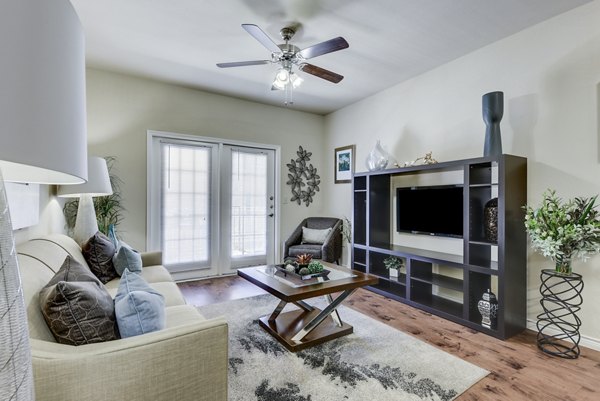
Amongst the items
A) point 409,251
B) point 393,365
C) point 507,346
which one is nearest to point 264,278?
point 393,365

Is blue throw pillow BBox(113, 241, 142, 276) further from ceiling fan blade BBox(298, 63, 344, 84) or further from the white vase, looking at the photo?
the white vase

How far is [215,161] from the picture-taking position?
4.47 meters

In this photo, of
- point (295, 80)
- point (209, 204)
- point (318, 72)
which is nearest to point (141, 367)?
point (295, 80)

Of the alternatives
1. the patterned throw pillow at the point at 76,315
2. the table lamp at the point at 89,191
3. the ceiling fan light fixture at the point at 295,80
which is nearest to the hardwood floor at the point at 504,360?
the table lamp at the point at 89,191

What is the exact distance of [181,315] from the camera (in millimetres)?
1866

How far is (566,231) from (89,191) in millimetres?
3852

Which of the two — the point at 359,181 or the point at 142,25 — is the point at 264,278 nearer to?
the point at 359,181

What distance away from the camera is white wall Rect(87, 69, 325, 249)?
3.69 metres

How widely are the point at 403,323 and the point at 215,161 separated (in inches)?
128

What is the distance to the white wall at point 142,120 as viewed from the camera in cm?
369

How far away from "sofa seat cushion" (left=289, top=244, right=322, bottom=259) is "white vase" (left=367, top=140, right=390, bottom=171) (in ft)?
4.54

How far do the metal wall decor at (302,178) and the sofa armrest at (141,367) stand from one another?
384 centimetres

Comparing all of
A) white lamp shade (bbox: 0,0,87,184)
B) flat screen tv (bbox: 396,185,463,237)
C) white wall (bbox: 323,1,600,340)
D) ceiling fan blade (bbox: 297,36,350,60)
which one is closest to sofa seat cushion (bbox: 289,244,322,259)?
flat screen tv (bbox: 396,185,463,237)

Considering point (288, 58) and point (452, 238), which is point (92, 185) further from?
point (452, 238)
